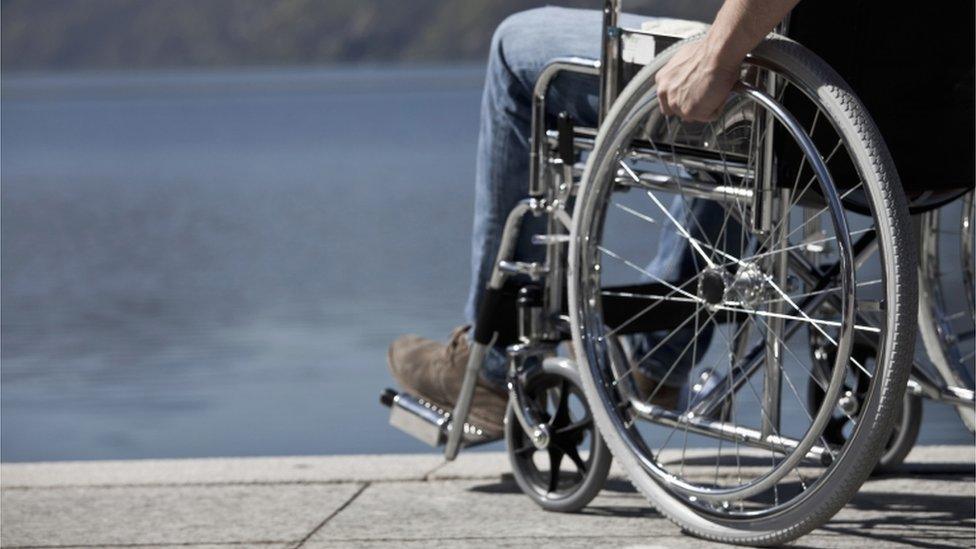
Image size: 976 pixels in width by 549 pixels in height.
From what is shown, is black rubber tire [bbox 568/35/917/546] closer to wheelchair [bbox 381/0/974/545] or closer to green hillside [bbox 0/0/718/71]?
wheelchair [bbox 381/0/974/545]

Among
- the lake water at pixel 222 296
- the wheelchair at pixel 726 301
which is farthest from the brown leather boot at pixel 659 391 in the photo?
the lake water at pixel 222 296

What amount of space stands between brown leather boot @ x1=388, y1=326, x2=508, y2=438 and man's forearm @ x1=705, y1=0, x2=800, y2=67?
0.96 metres

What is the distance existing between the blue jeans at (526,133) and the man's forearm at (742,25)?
0.55 meters

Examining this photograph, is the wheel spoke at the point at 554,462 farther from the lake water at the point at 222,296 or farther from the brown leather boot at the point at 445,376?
the lake water at the point at 222,296

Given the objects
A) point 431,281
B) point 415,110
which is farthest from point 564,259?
point 415,110

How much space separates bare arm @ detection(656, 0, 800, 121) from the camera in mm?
2301

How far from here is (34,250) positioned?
479 inches

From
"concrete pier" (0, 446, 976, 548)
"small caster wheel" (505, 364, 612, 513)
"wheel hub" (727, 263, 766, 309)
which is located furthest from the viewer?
"small caster wheel" (505, 364, 612, 513)

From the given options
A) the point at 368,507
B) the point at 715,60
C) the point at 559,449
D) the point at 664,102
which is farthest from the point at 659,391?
the point at 715,60

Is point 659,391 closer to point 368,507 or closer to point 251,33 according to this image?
point 368,507

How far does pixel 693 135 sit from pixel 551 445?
0.56 metres

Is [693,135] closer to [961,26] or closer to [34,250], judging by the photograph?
[961,26]

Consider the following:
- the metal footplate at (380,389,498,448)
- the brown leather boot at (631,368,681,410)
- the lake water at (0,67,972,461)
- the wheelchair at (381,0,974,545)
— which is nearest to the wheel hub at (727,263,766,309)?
the wheelchair at (381,0,974,545)

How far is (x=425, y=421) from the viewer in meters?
3.19
